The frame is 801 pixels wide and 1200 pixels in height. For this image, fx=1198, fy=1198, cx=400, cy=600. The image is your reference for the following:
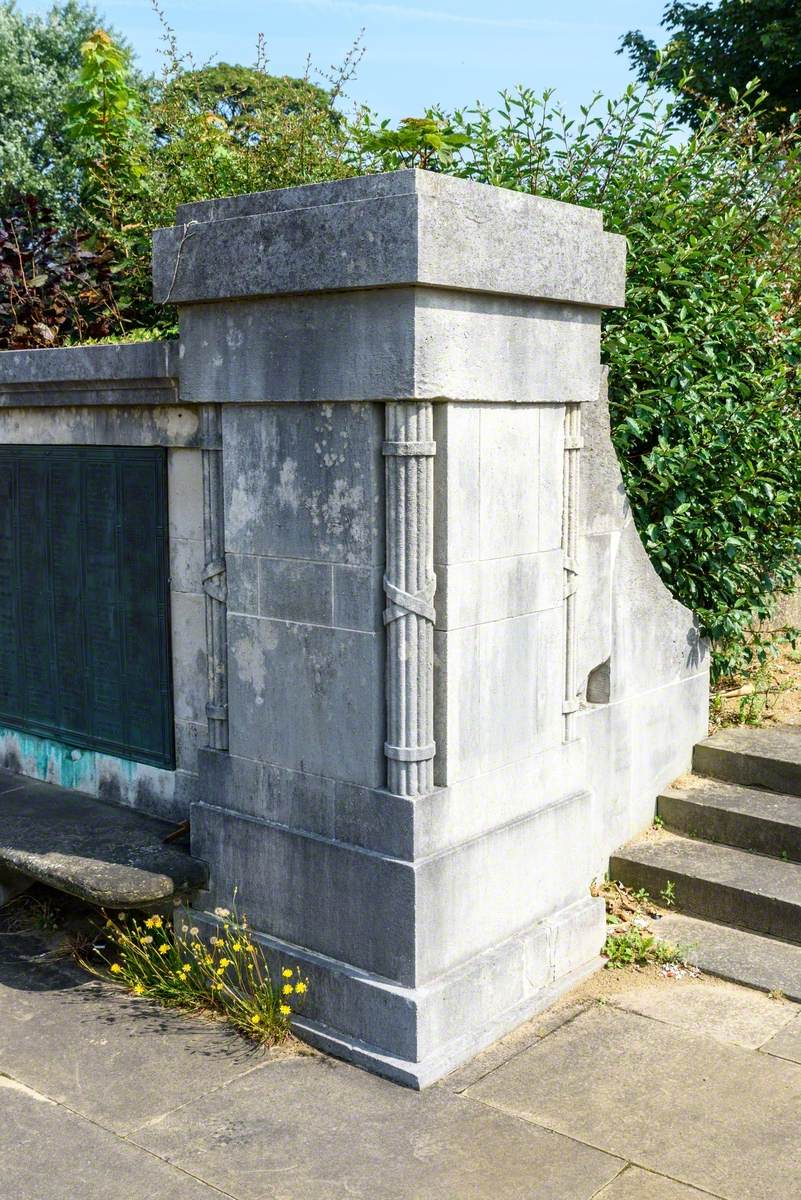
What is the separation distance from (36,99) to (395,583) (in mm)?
21744

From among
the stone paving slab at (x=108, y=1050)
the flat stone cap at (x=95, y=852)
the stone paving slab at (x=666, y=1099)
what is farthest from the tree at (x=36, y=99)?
the stone paving slab at (x=666, y=1099)

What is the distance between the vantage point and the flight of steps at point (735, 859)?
5.45 m

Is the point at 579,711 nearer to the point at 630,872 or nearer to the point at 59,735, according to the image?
the point at 630,872

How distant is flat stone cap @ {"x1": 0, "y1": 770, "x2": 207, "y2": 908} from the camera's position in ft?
16.8

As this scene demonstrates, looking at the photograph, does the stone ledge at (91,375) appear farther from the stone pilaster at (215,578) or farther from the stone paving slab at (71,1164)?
the stone paving slab at (71,1164)

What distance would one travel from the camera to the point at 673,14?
2466 cm

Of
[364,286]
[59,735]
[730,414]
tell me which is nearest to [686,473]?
[730,414]

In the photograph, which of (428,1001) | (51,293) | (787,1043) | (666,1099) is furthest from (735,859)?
(51,293)

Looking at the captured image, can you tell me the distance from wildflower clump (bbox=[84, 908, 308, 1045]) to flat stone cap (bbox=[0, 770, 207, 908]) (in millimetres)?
193

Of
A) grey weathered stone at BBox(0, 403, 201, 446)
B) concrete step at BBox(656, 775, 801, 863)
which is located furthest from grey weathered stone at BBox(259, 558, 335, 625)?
concrete step at BBox(656, 775, 801, 863)

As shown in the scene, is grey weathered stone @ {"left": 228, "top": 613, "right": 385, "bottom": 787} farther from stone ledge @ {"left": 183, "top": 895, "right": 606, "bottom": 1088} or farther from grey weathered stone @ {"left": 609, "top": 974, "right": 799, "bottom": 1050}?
grey weathered stone @ {"left": 609, "top": 974, "right": 799, "bottom": 1050}

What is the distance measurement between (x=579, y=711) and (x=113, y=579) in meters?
2.43

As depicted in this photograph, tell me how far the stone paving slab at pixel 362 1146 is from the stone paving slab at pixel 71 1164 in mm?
83

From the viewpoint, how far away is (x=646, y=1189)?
3.87 metres
